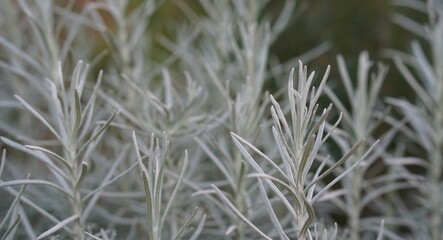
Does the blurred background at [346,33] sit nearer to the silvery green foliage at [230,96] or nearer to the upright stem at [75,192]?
the silvery green foliage at [230,96]

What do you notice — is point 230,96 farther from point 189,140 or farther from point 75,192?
point 75,192

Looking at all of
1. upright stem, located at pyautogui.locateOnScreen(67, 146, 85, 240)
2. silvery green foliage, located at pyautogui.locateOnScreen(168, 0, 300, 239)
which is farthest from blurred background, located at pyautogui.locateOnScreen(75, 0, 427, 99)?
upright stem, located at pyautogui.locateOnScreen(67, 146, 85, 240)

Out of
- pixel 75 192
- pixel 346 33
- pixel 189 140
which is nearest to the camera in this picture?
pixel 75 192

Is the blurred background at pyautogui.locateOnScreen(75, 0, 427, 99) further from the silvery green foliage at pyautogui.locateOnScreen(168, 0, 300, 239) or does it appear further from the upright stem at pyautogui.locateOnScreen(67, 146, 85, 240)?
the upright stem at pyautogui.locateOnScreen(67, 146, 85, 240)

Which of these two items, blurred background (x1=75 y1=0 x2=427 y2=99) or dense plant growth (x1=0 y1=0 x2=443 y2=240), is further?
blurred background (x1=75 y1=0 x2=427 y2=99)

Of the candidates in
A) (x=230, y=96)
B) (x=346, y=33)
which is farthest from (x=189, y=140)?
(x=346, y=33)

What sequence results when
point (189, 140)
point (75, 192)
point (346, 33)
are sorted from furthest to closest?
point (346, 33), point (189, 140), point (75, 192)

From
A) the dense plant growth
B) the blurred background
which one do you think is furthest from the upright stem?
the blurred background

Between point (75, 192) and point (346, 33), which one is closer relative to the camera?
point (75, 192)

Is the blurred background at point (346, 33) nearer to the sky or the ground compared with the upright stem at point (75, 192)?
nearer to the ground

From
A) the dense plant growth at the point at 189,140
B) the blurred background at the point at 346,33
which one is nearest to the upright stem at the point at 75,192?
the dense plant growth at the point at 189,140

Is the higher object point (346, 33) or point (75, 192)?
point (75, 192)

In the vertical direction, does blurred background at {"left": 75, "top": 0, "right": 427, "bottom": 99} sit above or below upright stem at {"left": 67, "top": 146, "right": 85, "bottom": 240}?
below
